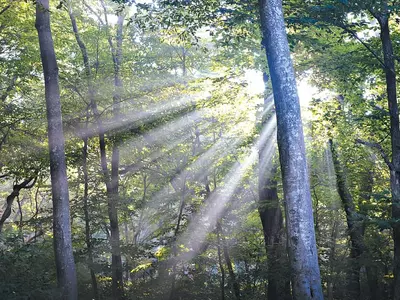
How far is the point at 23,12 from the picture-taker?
10.3 m

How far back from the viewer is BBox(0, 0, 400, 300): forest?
7914mm

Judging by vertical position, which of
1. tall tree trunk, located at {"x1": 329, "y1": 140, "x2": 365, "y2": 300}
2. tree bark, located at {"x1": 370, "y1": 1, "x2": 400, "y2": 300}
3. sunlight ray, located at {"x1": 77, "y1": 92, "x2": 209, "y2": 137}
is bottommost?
tall tree trunk, located at {"x1": 329, "y1": 140, "x2": 365, "y2": 300}

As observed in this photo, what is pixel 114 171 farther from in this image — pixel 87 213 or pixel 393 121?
pixel 393 121

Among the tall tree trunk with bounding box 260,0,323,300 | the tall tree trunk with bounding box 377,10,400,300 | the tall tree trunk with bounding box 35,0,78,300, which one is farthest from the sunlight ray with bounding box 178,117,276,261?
the tall tree trunk with bounding box 260,0,323,300

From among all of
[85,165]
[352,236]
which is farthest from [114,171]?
[352,236]

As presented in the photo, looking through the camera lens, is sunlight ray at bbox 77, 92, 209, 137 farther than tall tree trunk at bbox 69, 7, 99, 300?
Yes

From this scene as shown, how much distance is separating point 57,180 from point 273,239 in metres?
7.03

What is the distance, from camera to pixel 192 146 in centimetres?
1546

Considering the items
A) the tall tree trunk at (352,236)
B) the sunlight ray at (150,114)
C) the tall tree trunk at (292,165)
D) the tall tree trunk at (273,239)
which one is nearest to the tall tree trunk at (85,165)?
the sunlight ray at (150,114)

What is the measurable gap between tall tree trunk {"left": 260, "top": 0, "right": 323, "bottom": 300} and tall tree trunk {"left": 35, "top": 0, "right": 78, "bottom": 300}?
16.6 feet

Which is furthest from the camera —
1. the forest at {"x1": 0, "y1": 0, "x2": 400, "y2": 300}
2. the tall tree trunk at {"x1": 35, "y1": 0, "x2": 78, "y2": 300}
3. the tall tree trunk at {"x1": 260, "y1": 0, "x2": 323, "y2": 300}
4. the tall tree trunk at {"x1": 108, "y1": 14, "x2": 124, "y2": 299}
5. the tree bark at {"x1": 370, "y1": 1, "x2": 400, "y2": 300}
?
the tall tree trunk at {"x1": 108, "y1": 14, "x2": 124, "y2": 299}

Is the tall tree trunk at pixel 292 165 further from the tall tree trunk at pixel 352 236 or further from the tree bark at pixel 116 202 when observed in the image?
the tree bark at pixel 116 202

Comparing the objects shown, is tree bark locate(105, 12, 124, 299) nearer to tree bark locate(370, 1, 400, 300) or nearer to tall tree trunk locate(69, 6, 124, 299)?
tall tree trunk locate(69, 6, 124, 299)

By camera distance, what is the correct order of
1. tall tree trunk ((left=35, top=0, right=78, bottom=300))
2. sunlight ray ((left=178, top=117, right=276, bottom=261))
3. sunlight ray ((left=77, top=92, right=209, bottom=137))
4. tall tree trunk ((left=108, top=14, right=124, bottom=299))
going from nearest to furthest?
tall tree trunk ((left=35, top=0, right=78, bottom=300))
tall tree trunk ((left=108, top=14, right=124, bottom=299))
sunlight ray ((left=178, top=117, right=276, bottom=261))
sunlight ray ((left=77, top=92, right=209, bottom=137))
